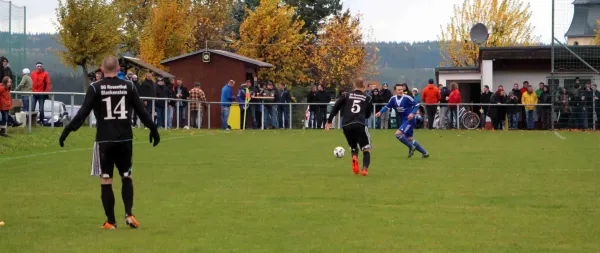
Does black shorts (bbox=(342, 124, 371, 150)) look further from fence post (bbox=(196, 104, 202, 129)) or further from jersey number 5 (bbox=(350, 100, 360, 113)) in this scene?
fence post (bbox=(196, 104, 202, 129))

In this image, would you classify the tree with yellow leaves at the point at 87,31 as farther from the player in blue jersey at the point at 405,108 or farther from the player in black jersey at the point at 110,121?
the player in black jersey at the point at 110,121

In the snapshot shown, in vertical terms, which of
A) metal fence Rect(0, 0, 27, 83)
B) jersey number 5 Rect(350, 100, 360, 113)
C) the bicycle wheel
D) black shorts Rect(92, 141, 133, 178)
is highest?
metal fence Rect(0, 0, 27, 83)

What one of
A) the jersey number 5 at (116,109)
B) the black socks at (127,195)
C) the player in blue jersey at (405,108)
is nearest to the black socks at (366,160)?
the player in blue jersey at (405,108)

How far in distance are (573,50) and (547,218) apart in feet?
120

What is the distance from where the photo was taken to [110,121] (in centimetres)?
1082

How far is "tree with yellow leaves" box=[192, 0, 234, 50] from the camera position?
7909 centimetres

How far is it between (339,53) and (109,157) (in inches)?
3009

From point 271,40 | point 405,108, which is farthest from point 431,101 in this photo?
point 271,40

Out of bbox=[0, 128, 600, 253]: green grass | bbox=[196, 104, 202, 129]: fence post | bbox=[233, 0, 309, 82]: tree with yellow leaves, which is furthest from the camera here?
bbox=[233, 0, 309, 82]: tree with yellow leaves

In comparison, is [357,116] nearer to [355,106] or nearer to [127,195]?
[355,106]

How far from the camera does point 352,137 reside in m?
18.7

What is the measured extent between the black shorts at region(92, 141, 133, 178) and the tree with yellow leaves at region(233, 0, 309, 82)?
63.9 meters

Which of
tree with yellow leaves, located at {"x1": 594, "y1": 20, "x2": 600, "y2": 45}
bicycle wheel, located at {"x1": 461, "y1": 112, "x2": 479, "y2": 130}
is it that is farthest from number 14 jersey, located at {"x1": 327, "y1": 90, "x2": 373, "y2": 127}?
tree with yellow leaves, located at {"x1": 594, "y1": 20, "x2": 600, "y2": 45}

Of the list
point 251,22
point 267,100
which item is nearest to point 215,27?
point 251,22
